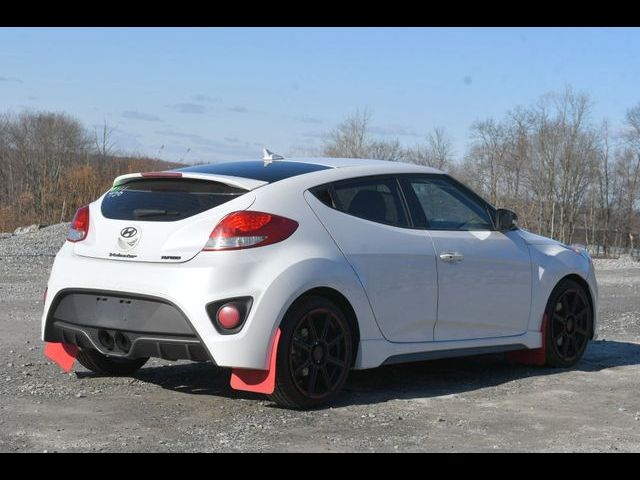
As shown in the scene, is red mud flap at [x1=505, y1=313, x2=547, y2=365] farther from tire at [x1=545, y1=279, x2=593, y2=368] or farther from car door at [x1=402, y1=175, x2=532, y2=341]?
car door at [x1=402, y1=175, x2=532, y2=341]

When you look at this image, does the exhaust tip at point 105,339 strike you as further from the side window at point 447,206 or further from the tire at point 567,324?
the tire at point 567,324

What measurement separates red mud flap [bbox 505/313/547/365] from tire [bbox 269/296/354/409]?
220 centimetres

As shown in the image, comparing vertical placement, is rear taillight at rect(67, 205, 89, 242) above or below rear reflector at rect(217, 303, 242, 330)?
above

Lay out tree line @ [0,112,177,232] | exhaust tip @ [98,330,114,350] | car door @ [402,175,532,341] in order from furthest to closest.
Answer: tree line @ [0,112,177,232] → car door @ [402,175,532,341] → exhaust tip @ [98,330,114,350]

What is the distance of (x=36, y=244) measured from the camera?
2834cm

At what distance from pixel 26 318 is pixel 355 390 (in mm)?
5744

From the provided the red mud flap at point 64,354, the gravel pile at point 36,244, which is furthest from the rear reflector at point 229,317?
the gravel pile at point 36,244

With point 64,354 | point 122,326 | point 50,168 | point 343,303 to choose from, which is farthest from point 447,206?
point 50,168

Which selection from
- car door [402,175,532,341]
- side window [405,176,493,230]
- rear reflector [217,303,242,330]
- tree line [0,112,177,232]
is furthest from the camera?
tree line [0,112,177,232]

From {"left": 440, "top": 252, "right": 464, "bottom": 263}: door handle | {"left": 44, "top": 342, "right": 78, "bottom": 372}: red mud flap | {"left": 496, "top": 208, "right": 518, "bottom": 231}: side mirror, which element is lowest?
{"left": 44, "top": 342, "right": 78, "bottom": 372}: red mud flap

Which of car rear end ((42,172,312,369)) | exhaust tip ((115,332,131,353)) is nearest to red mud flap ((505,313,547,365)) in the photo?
car rear end ((42,172,312,369))

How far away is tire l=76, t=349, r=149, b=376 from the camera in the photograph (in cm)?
705

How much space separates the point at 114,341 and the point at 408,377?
2502mm

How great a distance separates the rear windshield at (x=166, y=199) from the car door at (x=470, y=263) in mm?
1577
